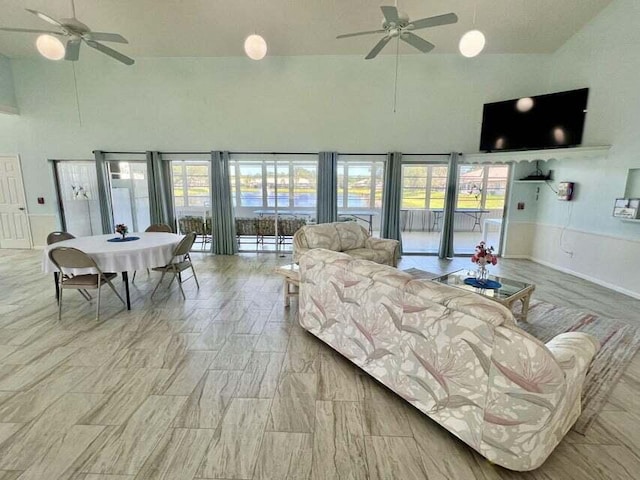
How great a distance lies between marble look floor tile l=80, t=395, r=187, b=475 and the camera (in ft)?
5.58

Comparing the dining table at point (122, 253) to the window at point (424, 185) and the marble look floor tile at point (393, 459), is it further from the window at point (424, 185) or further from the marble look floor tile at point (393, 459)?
the window at point (424, 185)

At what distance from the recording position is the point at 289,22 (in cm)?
515

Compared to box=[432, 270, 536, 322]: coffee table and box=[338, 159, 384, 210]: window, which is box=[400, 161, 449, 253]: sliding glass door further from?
box=[432, 270, 536, 322]: coffee table

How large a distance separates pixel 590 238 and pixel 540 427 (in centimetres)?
502

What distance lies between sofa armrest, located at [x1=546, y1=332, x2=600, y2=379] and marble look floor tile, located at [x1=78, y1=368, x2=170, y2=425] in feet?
8.89

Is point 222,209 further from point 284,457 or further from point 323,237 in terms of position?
point 284,457

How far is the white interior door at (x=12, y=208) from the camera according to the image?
21.9 ft

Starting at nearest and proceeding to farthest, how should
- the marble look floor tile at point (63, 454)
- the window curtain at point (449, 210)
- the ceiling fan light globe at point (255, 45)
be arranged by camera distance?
the marble look floor tile at point (63, 454)
the ceiling fan light globe at point (255, 45)
the window curtain at point (449, 210)

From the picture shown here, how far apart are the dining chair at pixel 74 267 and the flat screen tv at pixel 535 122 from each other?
6837mm

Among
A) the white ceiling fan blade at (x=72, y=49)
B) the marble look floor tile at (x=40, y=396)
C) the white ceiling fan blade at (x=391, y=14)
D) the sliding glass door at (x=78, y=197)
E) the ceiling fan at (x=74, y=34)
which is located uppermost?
the white ceiling fan blade at (x=391, y=14)

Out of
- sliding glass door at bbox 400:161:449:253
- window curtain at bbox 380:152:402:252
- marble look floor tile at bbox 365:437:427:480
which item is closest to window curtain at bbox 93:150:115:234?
window curtain at bbox 380:152:402:252

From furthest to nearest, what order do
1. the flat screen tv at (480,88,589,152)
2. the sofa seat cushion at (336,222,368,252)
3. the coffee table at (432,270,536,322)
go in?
the flat screen tv at (480,88,589,152) → the sofa seat cushion at (336,222,368,252) → the coffee table at (432,270,536,322)

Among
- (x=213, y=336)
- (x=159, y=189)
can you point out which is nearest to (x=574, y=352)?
(x=213, y=336)

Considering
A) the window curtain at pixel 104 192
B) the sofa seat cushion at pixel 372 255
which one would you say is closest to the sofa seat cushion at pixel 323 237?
the sofa seat cushion at pixel 372 255
